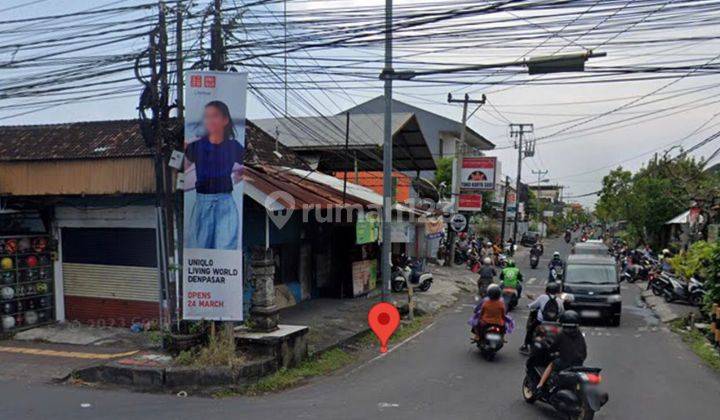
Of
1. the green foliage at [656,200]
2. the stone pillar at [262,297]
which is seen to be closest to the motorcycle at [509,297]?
the stone pillar at [262,297]

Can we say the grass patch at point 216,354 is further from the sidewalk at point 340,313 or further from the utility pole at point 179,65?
the utility pole at point 179,65

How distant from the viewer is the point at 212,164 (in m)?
9.88

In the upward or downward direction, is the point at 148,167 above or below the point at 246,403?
above

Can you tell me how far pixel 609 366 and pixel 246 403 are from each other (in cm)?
673

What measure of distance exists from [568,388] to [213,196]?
610cm

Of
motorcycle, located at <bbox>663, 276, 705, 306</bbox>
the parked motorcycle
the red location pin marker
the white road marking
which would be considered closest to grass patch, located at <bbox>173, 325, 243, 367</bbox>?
the white road marking

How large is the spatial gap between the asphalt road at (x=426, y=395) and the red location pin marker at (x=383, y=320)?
0.43m

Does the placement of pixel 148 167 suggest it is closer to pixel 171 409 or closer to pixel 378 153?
pixel 171 409

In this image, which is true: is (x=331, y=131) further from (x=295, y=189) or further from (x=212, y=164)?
(x=212, y=164)

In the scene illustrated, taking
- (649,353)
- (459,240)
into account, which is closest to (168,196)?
(649,353)

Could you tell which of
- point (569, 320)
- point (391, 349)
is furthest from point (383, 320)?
point (569, 320)

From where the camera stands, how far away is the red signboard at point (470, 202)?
1198 inches

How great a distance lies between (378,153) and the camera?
2172 cm

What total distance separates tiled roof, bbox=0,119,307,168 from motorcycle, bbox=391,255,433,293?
6.34 m
